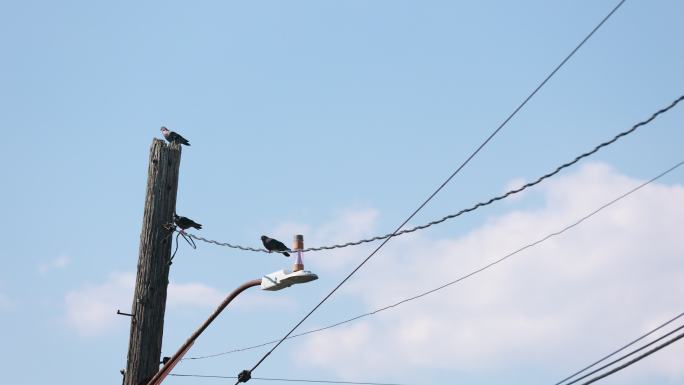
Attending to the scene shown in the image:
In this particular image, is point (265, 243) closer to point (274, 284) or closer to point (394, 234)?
point (274, 284)

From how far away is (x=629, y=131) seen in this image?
8125 millimetres

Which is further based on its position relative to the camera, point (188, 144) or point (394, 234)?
point (188, 144)

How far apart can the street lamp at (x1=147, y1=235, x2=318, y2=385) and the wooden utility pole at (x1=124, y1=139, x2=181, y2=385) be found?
0.53 feet

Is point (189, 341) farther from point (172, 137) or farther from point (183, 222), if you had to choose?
point (172, 137)

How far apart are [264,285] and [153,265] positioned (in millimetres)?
1517

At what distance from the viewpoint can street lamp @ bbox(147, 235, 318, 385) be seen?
10328mm

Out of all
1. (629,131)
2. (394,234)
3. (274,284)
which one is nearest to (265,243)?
(274,284)

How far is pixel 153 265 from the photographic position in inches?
449

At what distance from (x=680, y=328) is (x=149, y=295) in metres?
5.92

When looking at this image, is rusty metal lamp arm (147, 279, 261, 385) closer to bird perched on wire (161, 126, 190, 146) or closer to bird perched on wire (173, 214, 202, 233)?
bird perched on wire (173, 214, 202, 233)

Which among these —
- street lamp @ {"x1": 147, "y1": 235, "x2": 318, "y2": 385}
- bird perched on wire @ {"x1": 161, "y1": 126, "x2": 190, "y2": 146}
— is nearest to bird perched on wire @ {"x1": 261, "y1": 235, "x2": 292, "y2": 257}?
street lamp @ {"x1": 147, "y1": 235, "x2": 318, "y2": 385}

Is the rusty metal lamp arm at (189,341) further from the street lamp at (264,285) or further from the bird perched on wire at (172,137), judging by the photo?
the bird perched on wire at (172,137)

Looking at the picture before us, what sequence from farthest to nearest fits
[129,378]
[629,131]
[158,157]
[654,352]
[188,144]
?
[188,144]
[158,157]
[129,378]
[629,131]
[654,352]

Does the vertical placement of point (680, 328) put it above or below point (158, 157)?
below
